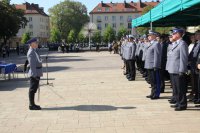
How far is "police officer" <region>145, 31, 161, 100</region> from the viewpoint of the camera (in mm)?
10648

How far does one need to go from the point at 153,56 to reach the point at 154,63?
0.89ft

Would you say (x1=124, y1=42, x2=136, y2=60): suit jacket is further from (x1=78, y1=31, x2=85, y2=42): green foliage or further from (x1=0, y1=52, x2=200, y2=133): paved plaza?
(x1=78, y1=31, x2=85, y2=42): green foliage

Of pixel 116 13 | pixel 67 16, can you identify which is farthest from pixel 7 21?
pixel 116 13

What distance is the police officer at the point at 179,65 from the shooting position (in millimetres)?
8805

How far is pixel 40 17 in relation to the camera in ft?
457

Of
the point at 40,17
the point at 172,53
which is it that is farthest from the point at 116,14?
the point at 172,53

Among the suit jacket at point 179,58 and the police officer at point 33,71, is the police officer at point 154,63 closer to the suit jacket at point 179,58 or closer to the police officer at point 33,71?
the suit jacket at point 179,58

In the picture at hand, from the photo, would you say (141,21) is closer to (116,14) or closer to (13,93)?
(13,93)

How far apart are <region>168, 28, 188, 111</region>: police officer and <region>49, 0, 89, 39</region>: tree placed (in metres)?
108

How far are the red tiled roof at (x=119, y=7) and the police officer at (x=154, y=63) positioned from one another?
12234cm

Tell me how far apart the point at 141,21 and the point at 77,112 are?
910 centimetres

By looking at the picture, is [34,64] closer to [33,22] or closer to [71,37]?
[71,37]

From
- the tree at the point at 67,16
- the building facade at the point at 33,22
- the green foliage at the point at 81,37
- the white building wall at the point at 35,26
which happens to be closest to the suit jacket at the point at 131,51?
the green foliage at the point at 81,37

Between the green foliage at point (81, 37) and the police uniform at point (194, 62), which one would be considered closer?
the police uniform at point (194, 62)
